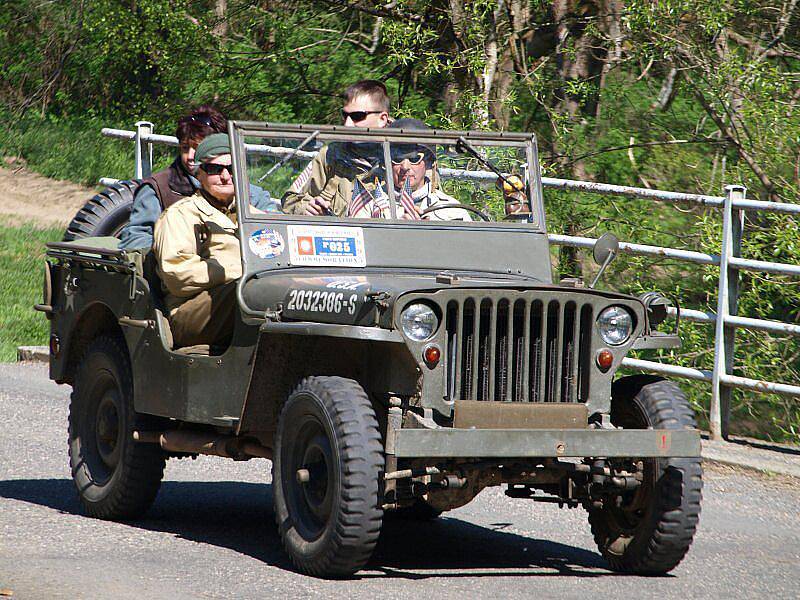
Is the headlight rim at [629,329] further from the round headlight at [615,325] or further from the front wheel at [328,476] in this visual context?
the front wheel at [328,476]

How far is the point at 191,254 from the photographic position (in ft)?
21.8

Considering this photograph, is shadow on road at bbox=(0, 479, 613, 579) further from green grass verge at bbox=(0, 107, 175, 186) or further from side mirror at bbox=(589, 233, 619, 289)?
green grass verge at bbox=(0, 107, 175, 186)

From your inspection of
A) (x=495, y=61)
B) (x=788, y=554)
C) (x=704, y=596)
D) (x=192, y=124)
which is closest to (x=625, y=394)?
(x=704, y=596)

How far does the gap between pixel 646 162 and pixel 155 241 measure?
10198 millimetres

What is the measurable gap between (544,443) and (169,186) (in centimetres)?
319

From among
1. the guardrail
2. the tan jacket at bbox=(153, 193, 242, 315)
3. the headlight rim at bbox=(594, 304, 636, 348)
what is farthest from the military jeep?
the guardrail

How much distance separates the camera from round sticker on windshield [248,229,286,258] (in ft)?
21.4

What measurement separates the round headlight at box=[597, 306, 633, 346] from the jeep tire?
239cm

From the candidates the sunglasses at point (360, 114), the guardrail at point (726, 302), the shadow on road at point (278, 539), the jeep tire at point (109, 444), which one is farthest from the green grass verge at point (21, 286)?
the sunglasses at point (360, 114)

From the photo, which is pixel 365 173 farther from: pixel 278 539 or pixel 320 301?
pixel 278 539

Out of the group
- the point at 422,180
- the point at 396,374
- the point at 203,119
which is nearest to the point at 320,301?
the point at 396,374

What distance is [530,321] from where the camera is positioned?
19.0 feet

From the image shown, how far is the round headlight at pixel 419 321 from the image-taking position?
18.3ft

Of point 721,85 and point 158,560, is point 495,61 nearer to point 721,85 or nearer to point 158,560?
point 721,85
